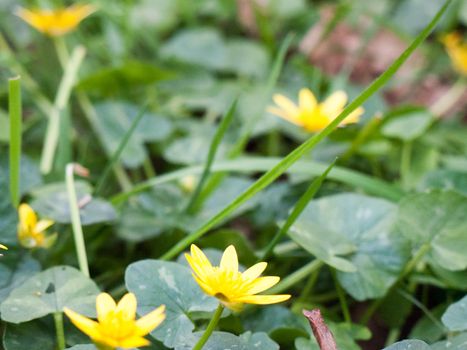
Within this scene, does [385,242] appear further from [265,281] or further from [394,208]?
[265,281]

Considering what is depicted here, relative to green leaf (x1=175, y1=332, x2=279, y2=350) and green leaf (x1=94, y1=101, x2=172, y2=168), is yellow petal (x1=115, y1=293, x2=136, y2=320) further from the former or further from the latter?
green leaf (x1=94, y1=101, x2=172, y2=168)

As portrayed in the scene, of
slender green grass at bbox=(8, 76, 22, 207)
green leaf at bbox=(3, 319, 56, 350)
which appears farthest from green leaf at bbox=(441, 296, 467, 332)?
slender green grass at bbox=(8, 76, 22, 207)

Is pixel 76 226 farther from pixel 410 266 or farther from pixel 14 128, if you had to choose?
pixel 410 266

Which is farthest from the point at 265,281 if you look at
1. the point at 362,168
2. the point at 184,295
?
the point at 362,168

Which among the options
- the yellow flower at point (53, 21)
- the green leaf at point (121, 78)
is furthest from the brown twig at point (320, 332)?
the yellow flower at point (53, 21)

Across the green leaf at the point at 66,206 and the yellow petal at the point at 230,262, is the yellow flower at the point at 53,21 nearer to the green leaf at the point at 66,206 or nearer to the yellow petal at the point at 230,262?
the green leaf at the point at 66,206

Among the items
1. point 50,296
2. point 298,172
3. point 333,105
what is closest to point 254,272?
point 50,296
